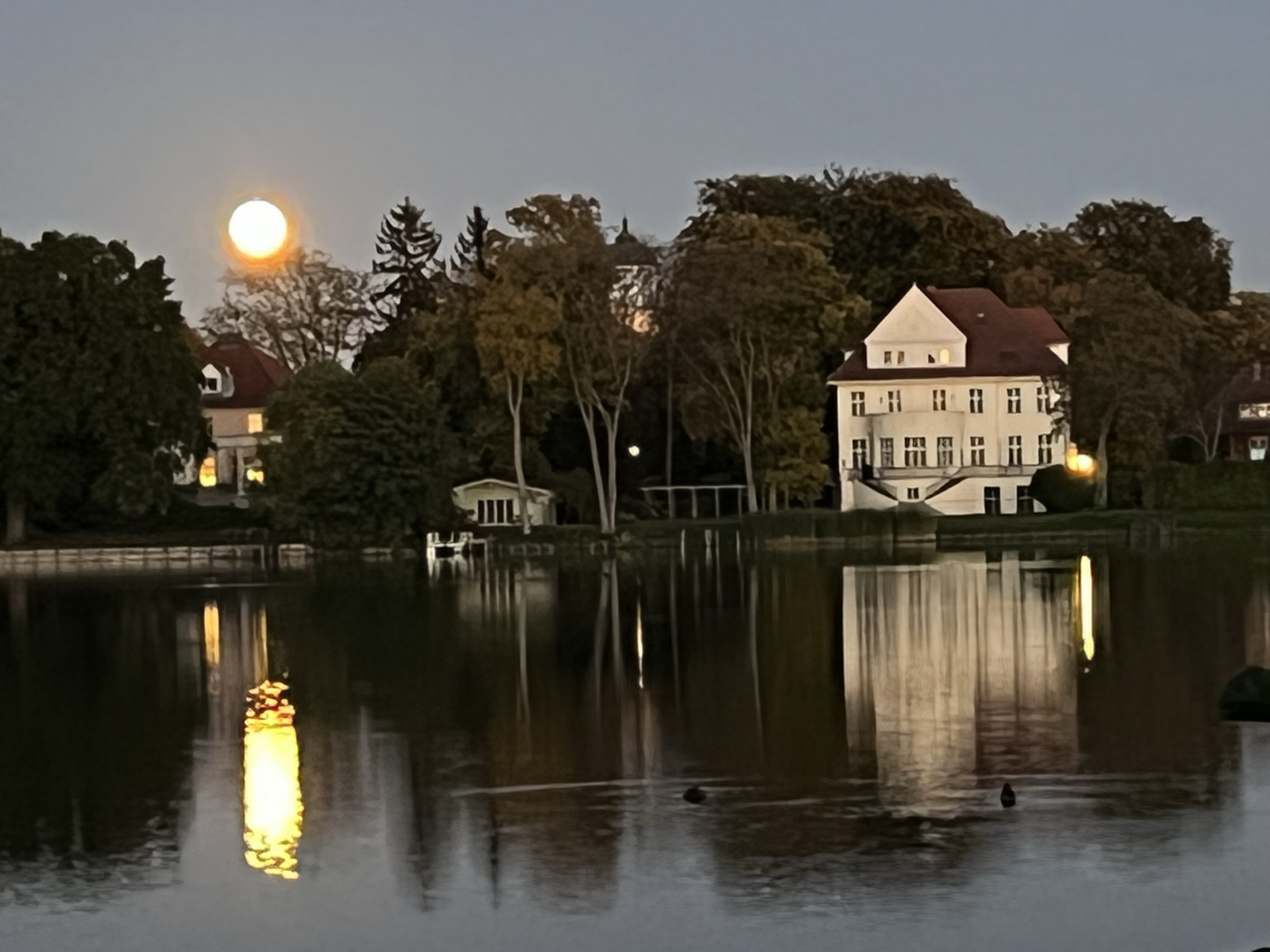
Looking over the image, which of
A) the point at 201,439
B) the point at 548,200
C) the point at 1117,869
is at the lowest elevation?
the point at 1117,869

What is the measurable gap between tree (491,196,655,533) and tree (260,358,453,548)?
4849 mm

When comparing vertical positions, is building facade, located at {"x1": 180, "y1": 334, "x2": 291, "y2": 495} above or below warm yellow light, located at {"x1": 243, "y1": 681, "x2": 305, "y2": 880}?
above

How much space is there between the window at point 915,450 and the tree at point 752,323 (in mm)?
3558

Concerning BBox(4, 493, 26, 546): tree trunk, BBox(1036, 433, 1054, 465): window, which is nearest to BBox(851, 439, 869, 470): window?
BBox(1036, 433, 1054, 465): window

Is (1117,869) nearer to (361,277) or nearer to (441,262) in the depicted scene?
(361,277)

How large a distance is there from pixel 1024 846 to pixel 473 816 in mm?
4862

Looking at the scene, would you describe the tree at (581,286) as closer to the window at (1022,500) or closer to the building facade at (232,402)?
the window at (1022,500)

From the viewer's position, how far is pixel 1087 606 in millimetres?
43438

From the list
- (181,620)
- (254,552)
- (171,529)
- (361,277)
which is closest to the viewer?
(181,620)

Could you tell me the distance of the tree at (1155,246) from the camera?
9769cm

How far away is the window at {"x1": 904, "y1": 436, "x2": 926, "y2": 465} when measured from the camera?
278ft

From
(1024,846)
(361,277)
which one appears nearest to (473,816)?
(1024,846)

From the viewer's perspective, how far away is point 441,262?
11269 cm

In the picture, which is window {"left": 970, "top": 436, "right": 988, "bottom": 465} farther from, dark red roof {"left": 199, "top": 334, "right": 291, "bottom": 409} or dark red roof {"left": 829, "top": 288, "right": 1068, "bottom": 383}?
dark red roof {"left": 199, "top": 334, "right": 291, "bottom": 409}
